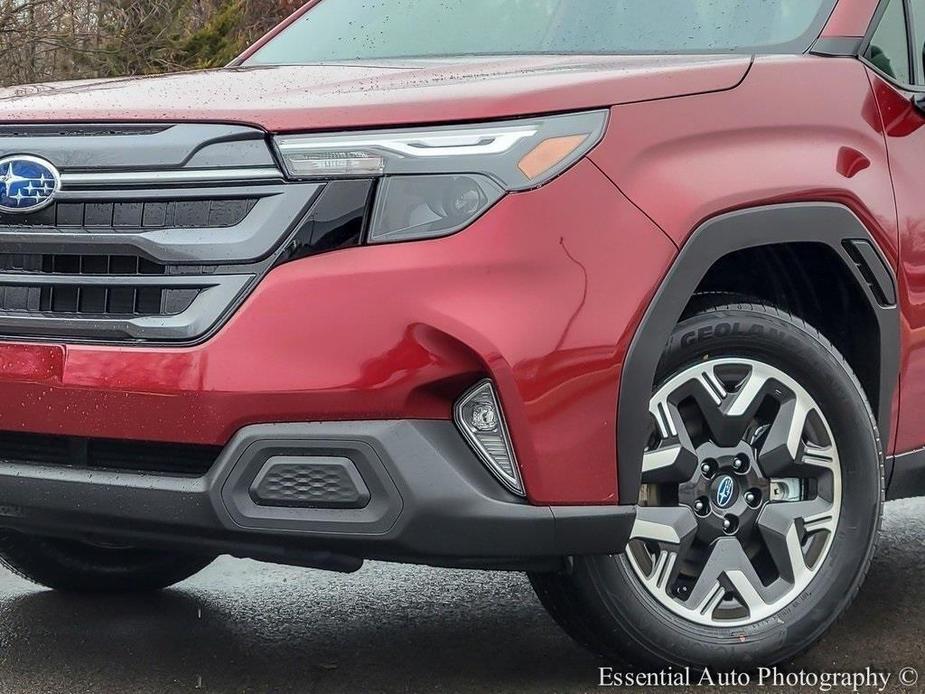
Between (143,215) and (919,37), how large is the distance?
6.82 feet

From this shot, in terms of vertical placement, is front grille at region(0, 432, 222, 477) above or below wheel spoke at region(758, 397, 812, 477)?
below

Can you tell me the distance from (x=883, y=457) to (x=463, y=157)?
4.27 feet

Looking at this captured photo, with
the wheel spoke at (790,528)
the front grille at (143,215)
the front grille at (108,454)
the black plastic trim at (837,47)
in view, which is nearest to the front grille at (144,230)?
the front grille at (143,215)

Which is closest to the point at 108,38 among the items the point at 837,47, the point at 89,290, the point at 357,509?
the point at 837,47

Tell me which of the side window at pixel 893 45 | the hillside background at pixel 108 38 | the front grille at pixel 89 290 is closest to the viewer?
the front grille at pixel 89 290

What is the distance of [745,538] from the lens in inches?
120

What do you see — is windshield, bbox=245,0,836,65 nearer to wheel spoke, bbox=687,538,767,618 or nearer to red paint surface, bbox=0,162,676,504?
red paint surface, bbox=0,162,676,504

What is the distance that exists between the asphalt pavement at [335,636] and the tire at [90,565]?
5cm

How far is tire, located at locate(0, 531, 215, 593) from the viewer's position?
384 cm

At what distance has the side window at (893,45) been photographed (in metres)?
3.43

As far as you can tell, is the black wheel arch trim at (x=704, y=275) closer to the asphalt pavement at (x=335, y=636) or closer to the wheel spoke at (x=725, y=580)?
the wheel spoke at (x=725, y=580)

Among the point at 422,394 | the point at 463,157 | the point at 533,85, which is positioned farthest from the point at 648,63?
the point at 422,394

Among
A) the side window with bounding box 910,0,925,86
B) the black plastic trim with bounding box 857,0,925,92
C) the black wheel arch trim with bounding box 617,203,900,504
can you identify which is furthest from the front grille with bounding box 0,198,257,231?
the side window with bounding box 910,0,925,86

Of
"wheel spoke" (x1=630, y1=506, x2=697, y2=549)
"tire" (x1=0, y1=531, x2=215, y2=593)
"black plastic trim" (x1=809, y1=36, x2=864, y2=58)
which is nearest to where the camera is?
"wheel spoke" (x1=630, y1=506, x2=697, y2=549)
